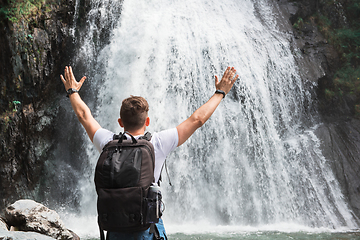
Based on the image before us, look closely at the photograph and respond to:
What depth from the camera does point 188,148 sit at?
8.65m

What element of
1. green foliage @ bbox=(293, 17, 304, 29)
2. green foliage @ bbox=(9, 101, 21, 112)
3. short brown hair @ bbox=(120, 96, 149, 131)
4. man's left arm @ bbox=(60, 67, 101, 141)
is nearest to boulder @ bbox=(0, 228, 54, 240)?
man's left arm @ bbox=(60, 67, 101, 141)

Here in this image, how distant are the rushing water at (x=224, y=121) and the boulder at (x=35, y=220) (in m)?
1.96

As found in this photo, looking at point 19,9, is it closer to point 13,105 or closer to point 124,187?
point 13,105

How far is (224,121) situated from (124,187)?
7.74 metres

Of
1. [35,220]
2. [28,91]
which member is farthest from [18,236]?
[28,91]

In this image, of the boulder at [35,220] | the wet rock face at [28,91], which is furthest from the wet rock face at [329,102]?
the wet rock face at [28,91]

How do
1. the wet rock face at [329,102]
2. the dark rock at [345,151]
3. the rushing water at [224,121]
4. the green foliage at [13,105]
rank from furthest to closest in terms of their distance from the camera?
the wet rock face at [329,102]
the dark rock at [345,151]
the green foliage at [13,105]
the rushing water at [224,121]

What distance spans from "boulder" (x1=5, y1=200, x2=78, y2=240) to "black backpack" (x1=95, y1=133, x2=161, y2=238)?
12.9 feet

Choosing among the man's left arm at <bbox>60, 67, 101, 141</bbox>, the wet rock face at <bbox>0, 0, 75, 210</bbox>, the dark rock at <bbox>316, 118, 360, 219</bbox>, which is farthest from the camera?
the dark rock at <bbox>316, 118, 360, 219</bbox>

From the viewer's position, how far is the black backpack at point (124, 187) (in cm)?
148

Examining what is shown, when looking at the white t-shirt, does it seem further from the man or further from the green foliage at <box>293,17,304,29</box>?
the green foliage at <box>293,17,304,29</box>

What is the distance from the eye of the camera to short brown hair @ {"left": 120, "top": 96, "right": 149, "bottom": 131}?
5.45 feet

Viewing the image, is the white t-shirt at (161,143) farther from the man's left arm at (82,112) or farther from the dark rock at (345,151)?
the dark rock at (345,151)

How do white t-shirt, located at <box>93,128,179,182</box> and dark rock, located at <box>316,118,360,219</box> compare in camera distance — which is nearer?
white t-shirt, located at <box>93,128,179,182</box>
